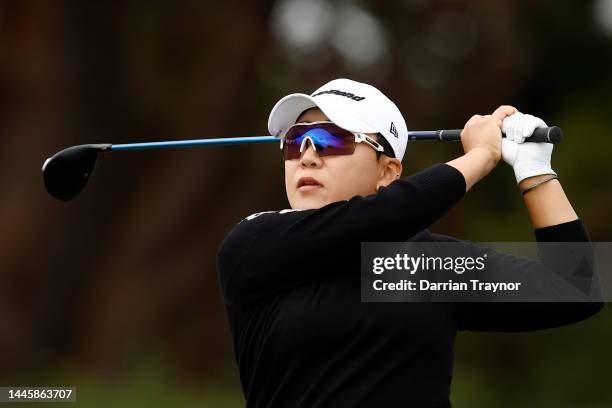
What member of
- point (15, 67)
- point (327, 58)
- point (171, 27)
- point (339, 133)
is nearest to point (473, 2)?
point (327, 58)

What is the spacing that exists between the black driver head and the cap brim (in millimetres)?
1107

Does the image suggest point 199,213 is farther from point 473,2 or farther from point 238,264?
point 238,264

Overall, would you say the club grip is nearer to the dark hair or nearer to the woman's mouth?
the dark hair

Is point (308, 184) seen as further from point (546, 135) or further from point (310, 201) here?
point (546, 135)

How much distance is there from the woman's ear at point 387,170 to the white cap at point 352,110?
0.03 metres

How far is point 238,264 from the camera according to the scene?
3090 mm

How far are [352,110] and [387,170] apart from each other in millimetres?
210

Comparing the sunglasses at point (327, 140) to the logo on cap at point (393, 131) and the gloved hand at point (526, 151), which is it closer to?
the logo on cap at point (393, 131)

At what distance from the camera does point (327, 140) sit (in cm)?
326

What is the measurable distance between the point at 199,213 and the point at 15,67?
2.52m

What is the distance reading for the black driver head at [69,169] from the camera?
14.3 ft

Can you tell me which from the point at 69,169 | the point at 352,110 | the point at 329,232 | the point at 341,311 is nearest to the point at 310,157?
the point at 352,110

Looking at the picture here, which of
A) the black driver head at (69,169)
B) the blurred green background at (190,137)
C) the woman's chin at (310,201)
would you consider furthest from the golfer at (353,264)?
the blurred green background at (190,137)

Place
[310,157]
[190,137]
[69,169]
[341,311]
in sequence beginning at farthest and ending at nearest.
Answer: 1. [190,137]
2. [69,169]
3. [310,157]
4. [341,311]
